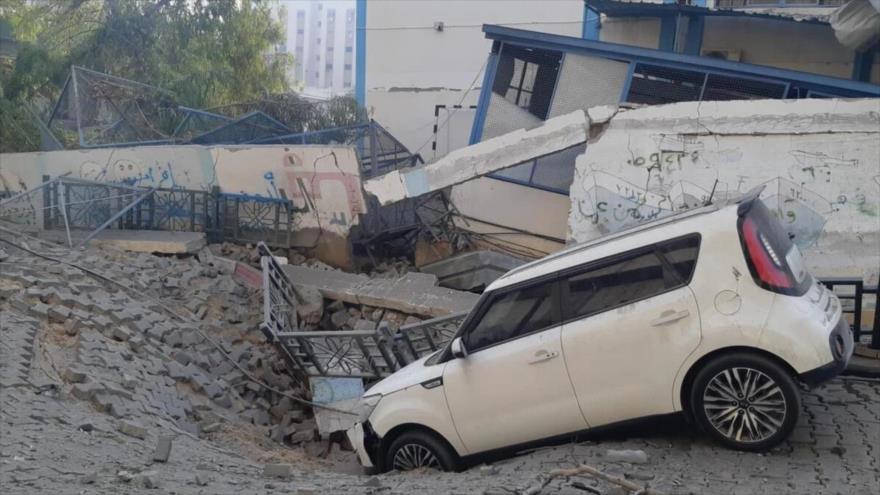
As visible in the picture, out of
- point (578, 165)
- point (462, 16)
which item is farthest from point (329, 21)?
point (578, 165)

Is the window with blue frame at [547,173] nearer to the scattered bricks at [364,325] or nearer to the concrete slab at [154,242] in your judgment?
the scattered bricks at [364,325]

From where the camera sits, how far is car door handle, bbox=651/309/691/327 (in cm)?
604

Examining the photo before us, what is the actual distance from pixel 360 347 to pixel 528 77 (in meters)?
7.59

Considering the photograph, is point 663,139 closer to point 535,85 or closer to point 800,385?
point 535,85

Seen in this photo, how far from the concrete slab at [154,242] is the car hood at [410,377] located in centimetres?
769

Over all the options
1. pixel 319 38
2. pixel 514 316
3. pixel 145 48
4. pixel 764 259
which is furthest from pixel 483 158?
pixel 319 38

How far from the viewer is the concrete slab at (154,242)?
14031 millimetres

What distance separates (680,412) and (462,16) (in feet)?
53.5

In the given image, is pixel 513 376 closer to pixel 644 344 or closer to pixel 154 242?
pixel 644 344

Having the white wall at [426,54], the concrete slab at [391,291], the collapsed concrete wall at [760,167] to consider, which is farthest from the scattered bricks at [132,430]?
the white wall at [426,54]

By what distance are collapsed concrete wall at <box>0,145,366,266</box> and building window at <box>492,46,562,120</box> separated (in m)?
3.10

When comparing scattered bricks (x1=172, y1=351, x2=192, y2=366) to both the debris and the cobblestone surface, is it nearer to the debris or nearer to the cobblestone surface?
the cobblestone surface

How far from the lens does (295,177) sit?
15445 mm

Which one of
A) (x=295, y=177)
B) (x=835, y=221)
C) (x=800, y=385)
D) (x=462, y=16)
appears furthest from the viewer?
(x=462, y=16)
